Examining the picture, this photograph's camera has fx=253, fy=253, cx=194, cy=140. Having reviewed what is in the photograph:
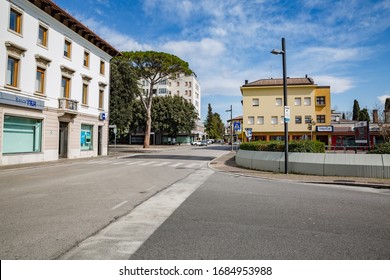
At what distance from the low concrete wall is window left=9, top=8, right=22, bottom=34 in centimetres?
1699

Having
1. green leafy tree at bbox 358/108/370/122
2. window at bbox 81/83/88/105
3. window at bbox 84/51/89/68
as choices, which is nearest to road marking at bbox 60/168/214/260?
window at bbox 81/83/88/105

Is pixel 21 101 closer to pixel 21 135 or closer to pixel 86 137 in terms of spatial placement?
pixel 21 135

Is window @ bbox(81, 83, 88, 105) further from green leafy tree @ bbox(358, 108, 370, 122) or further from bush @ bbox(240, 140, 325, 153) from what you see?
green leafy tree @ bbox(358, 108, 370, 122)

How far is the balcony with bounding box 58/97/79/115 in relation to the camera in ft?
62.1

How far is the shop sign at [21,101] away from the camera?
1451 centimetres

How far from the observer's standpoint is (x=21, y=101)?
51.3 feet

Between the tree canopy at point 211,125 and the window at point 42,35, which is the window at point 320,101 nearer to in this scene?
the window at point 42,35

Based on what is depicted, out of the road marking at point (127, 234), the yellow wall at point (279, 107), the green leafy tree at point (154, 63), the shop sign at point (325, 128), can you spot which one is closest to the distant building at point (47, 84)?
the green leafy tree at point (154, 63)

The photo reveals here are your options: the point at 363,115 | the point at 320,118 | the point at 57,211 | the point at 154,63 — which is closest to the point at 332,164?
the point at 57,211

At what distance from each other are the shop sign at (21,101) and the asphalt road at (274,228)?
1366 cm

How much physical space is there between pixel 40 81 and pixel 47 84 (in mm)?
452

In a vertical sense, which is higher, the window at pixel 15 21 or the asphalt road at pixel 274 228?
the window at pixel 15 21
